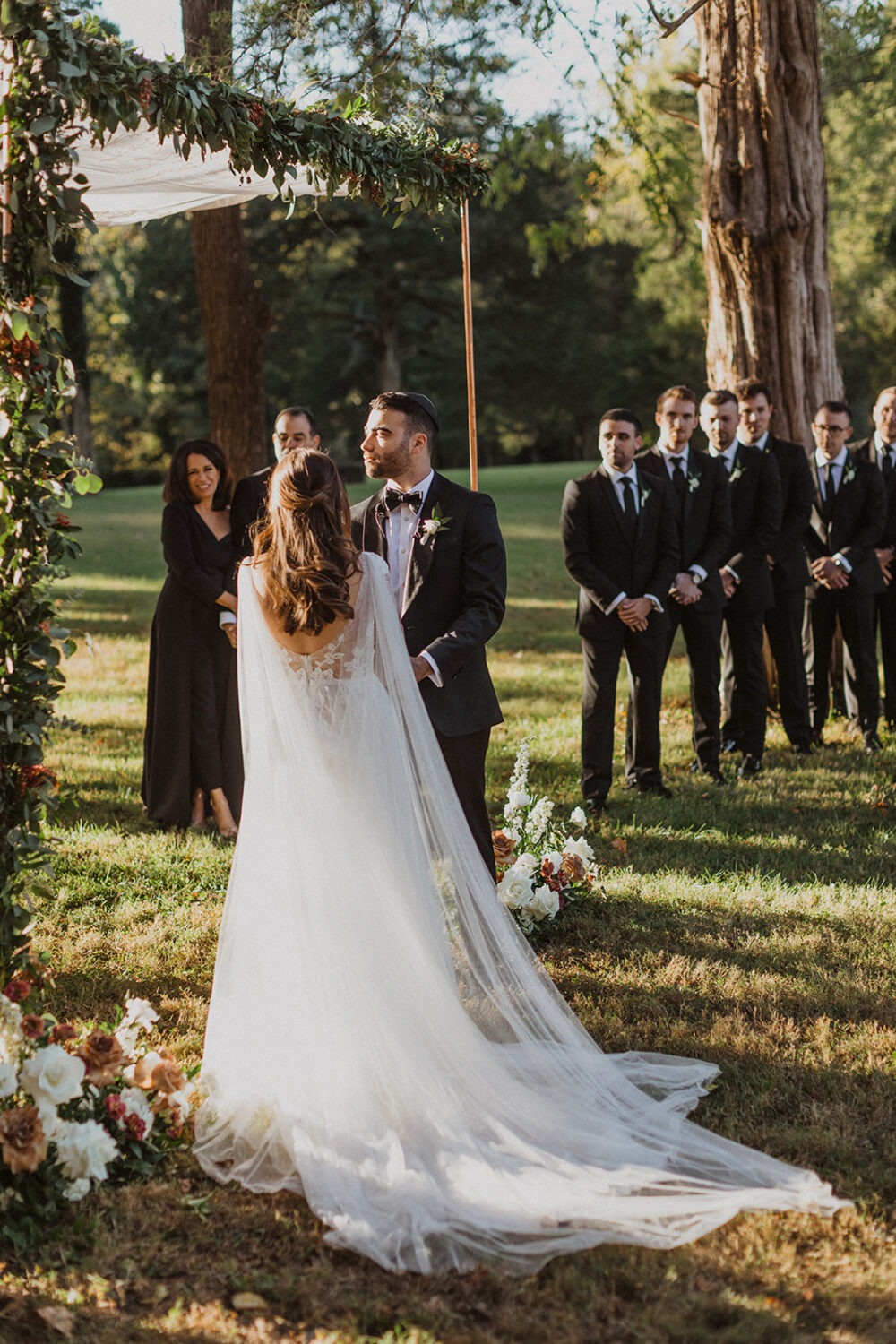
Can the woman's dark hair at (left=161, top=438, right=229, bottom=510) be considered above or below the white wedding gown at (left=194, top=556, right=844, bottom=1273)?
above

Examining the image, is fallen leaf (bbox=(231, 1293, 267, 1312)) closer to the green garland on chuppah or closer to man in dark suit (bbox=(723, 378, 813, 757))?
the green garland on chuppah

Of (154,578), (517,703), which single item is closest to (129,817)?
(517,703)

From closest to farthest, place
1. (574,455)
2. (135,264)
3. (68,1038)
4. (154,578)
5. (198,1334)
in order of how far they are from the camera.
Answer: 1. (198,1334)
2. (68,1038)
3. (154,578)
4. (135,264)
5. (574,455)

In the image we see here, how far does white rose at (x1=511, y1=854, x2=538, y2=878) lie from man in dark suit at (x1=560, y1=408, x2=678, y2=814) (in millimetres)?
1975

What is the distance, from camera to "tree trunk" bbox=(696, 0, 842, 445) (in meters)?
9.72

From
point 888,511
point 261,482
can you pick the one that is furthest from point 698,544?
point 261,482

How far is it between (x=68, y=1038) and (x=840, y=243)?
113 feet

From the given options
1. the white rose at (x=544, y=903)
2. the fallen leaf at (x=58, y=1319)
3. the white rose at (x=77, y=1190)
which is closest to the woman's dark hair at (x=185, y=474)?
the white rose at (x=544, y=903)

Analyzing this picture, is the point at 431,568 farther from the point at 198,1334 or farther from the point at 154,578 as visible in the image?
the point at 154,578

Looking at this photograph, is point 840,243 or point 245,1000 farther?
point 840,243

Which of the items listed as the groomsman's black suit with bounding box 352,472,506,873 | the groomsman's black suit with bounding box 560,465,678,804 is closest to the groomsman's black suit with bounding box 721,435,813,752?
the groomsman's black suit with bounding box 560,465,678,804

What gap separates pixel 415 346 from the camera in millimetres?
44188

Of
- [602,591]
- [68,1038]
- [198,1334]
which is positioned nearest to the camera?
[198,1334]

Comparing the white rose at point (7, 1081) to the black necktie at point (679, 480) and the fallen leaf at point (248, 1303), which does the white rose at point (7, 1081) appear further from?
the black necktie at point (679, 480)
